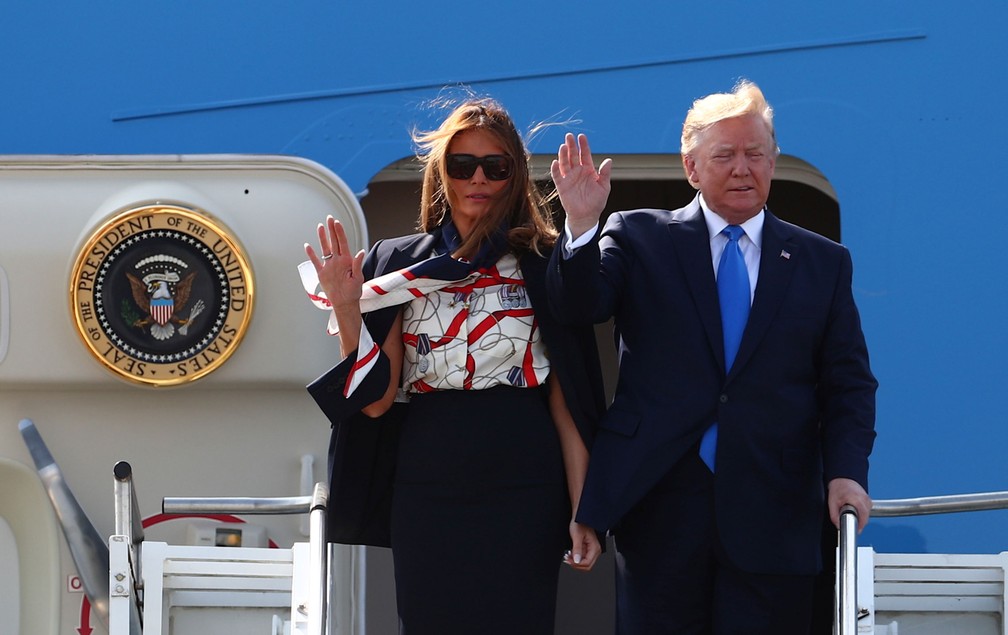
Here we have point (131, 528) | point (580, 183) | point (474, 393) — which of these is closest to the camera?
point (580, 183)

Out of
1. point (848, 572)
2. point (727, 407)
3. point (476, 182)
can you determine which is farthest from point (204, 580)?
point (848, 572)

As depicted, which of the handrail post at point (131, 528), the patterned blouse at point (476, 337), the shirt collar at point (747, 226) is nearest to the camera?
the patterned blouse at point (476, 337)

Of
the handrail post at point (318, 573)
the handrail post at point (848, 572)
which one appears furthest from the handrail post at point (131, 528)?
the handrail post at point (848, 572)

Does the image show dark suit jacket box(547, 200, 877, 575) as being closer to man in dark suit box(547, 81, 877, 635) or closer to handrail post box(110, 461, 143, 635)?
man in dark suit box(547, 81, 877, 635)

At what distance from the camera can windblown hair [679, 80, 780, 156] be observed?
256 cm

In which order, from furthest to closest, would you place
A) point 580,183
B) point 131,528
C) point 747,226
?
point 131,528 → point 747,226 → point 580,183

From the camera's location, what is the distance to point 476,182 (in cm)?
254

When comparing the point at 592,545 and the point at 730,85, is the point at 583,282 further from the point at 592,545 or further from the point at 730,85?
the point at 730,85

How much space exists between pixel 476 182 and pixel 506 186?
0.19 feet

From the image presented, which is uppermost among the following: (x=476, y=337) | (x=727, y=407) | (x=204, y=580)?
(x=476, y=337)

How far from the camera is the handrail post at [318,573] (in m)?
2.65

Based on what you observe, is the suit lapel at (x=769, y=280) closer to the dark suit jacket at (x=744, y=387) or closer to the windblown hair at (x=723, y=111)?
the dark suit jacket at (x=744, y=387)

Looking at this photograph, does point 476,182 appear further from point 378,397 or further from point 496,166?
point 378,397

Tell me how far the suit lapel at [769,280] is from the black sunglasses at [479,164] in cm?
50
